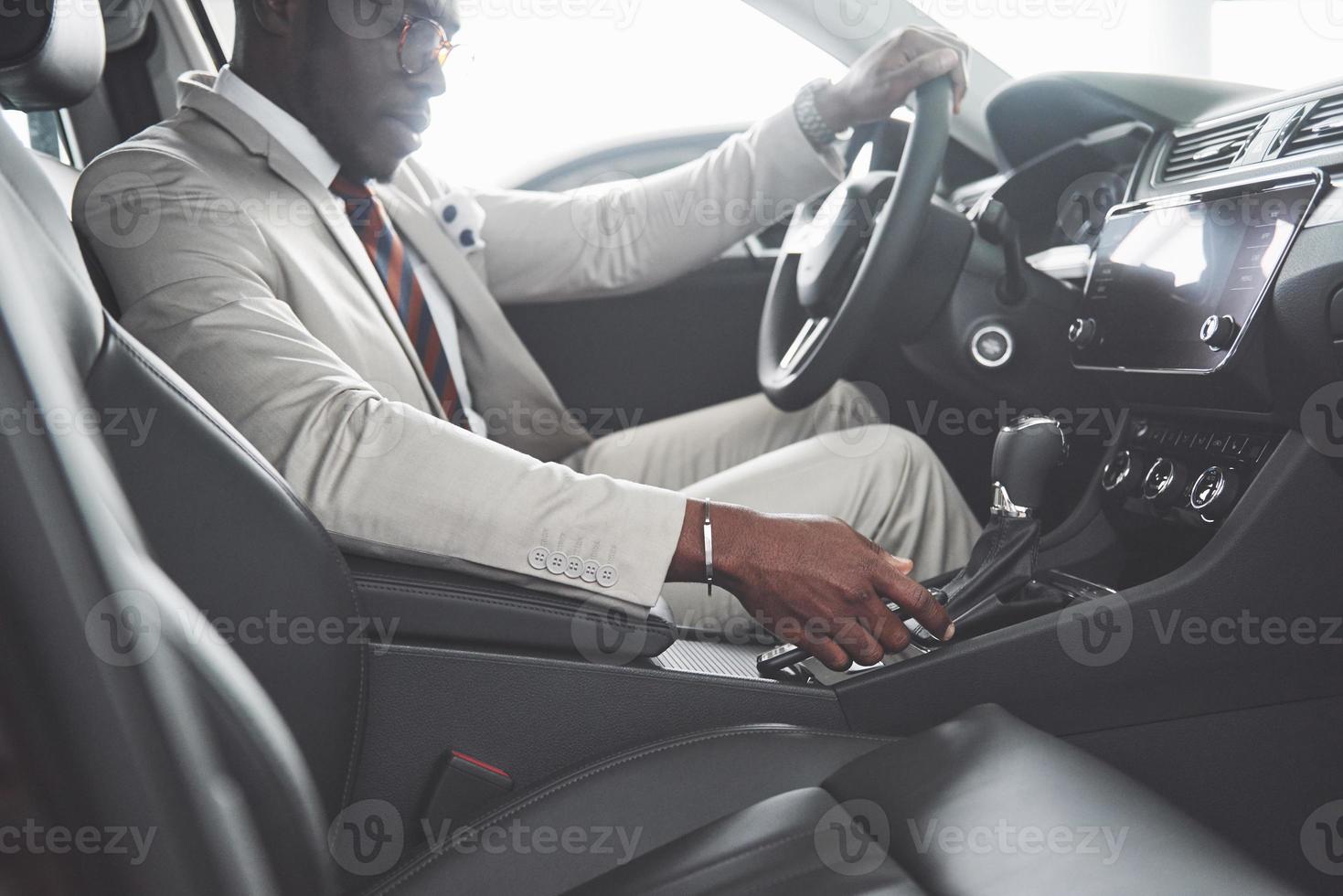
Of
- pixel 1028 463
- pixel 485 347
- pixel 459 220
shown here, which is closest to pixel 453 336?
pixel 485 347

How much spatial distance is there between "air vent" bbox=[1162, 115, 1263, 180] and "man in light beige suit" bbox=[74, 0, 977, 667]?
26 centimetres

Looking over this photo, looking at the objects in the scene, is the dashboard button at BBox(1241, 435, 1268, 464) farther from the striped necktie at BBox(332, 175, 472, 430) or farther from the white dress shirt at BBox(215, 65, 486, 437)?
the white dress shirt at BBox(215, 65, 486, 437)

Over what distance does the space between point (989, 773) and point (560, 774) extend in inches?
11.9

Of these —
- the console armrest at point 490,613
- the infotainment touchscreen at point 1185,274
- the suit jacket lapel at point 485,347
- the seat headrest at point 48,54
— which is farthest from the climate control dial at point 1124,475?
the seat headrest at point 48,54

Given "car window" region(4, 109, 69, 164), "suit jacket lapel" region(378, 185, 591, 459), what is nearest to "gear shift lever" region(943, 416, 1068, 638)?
"suit jacket lapel" region(378, 185, 591, 459)

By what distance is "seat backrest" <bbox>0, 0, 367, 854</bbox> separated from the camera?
1.93 feet

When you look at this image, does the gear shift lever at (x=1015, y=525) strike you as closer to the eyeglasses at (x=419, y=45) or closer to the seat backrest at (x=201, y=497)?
the seat backrest at (x=201, y=497)

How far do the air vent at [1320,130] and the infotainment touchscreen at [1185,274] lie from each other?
2.7 inches

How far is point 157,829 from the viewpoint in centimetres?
47

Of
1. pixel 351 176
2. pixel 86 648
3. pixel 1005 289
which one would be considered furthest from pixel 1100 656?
pixel 351 176

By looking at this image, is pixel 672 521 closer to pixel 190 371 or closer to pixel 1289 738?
pixel 190 371

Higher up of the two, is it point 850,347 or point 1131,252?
point 1131,252

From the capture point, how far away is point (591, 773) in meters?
0.77

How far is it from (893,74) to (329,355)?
809mm
